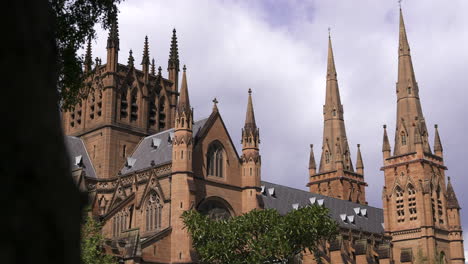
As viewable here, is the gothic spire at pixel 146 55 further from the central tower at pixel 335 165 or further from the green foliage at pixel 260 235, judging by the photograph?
the central tower at pixel 335 165

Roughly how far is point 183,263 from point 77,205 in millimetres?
52861

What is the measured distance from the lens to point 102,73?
73.1 meters

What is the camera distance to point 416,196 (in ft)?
299

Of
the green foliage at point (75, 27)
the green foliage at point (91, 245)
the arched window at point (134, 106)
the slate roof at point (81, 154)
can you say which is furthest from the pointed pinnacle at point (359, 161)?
the green foliage at point (75, 27)

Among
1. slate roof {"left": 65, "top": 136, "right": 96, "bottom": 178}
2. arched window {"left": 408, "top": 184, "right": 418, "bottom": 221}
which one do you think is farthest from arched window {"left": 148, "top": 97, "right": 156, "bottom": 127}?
arched window {"left": 408, "top": 184, "right": 418, "bottom": 221}

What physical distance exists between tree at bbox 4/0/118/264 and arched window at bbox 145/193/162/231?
2187 inches

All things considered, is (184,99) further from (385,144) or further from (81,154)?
(385,144)

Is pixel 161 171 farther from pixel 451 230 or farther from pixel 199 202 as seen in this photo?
pixel 451 230

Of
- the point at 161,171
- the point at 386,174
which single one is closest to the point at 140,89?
the point at 161,171

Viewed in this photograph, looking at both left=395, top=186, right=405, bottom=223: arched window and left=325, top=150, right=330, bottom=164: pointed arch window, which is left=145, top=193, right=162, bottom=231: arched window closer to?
left=395, top=186, right=405, bottom=223: arched window

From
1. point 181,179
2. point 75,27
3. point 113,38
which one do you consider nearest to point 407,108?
point 113,38

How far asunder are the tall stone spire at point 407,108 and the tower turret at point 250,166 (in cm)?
3858

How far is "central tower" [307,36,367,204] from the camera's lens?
106875 mm

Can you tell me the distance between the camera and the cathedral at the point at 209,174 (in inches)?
2276
